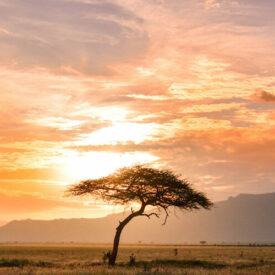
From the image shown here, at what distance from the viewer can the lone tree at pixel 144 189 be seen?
43500mm

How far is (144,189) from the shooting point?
1726 inches

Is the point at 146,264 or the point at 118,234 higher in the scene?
the point at 118,234

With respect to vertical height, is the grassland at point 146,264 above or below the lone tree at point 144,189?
below

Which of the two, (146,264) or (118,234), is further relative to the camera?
(118,234)

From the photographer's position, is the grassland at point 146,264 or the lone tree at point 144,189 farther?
the lone tree at point 144,189

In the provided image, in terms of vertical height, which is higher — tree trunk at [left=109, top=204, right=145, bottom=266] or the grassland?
tree trunk at [left=109, top=204, right=145, bottom=266]

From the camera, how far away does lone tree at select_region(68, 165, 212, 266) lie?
4350 centimetres

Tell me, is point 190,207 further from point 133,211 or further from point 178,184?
point 133,211

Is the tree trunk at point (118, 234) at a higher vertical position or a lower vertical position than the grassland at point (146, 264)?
higher

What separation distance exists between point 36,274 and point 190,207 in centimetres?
2222

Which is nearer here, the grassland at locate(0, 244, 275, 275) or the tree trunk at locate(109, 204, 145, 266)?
the grassland at locate(0, 244, 275, 275)

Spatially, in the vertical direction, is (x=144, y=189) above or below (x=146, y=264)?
above

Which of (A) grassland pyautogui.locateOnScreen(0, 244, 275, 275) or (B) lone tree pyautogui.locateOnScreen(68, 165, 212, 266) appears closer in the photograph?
(A) grassland pyautogui.locateOnScreen(0, 244, 275, 275)

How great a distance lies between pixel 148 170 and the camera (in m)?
43.8
